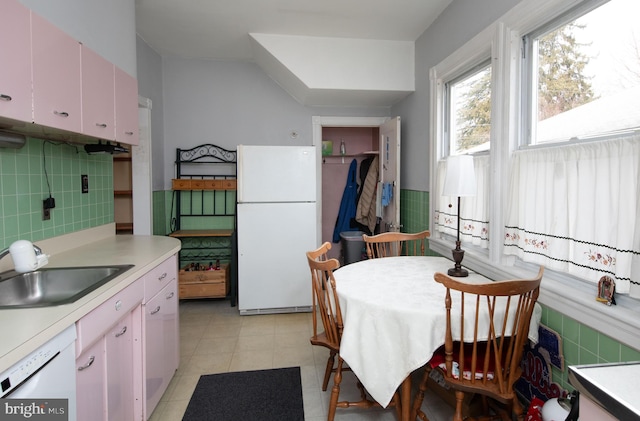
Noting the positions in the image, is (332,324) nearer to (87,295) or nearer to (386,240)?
(386,240)

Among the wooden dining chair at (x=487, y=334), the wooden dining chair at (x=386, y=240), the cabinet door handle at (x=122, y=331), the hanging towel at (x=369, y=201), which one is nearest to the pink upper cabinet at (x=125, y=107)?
the cabinet door handle at (x=122, y=331)

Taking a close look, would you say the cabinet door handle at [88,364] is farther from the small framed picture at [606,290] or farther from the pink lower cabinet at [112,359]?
the small framed picture at [606,290]

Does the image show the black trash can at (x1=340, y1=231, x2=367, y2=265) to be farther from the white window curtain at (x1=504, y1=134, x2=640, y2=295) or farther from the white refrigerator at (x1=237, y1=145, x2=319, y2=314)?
the white window curtain at (x1=504, y1=134, x2=640, y2=295)

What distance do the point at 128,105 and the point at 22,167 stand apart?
0.71 meters

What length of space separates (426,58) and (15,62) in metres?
2.86

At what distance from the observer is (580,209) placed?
155 centimetres

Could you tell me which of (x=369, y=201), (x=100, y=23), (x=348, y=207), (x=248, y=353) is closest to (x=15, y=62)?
(x=100, y=23)

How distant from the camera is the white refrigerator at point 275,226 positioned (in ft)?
10.8

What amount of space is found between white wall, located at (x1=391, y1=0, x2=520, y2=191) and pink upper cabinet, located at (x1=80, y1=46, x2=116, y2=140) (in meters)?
2.28

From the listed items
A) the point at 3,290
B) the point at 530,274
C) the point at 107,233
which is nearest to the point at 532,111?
the point at 530,274

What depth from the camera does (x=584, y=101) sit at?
1.57 metres

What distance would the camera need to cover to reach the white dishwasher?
0.91 metres

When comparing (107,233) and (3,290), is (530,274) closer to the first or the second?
(3,290)

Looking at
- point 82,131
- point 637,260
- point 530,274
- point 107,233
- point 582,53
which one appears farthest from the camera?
point 107,233
